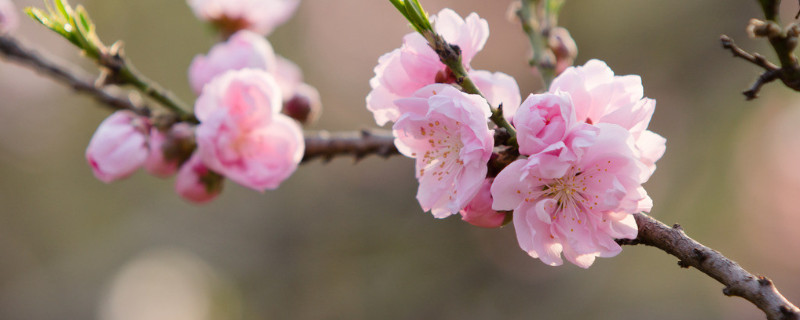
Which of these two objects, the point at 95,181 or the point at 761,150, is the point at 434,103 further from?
the point at 95,181

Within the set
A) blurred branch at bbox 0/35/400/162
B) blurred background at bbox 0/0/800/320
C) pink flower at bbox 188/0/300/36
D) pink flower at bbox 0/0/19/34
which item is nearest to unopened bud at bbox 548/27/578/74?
blurred branch at bbox 0/35/400/162

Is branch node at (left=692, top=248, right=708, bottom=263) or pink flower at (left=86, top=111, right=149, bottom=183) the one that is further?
pink flower at (left=86, top=111, right=149, bottom=183)

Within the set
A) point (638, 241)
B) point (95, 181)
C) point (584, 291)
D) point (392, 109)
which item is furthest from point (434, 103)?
point (95, 181)

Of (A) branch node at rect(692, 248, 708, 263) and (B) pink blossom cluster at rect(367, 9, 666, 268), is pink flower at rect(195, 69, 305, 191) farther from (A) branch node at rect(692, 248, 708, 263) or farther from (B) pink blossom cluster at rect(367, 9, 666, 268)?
(A) branch node at rect(692, 248, 708, 263)

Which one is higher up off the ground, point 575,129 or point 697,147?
point 575,129

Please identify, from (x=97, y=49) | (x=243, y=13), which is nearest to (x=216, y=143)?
(x=97, y=49)

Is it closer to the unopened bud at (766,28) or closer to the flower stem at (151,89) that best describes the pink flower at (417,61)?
the unopened bud at (766,28)
